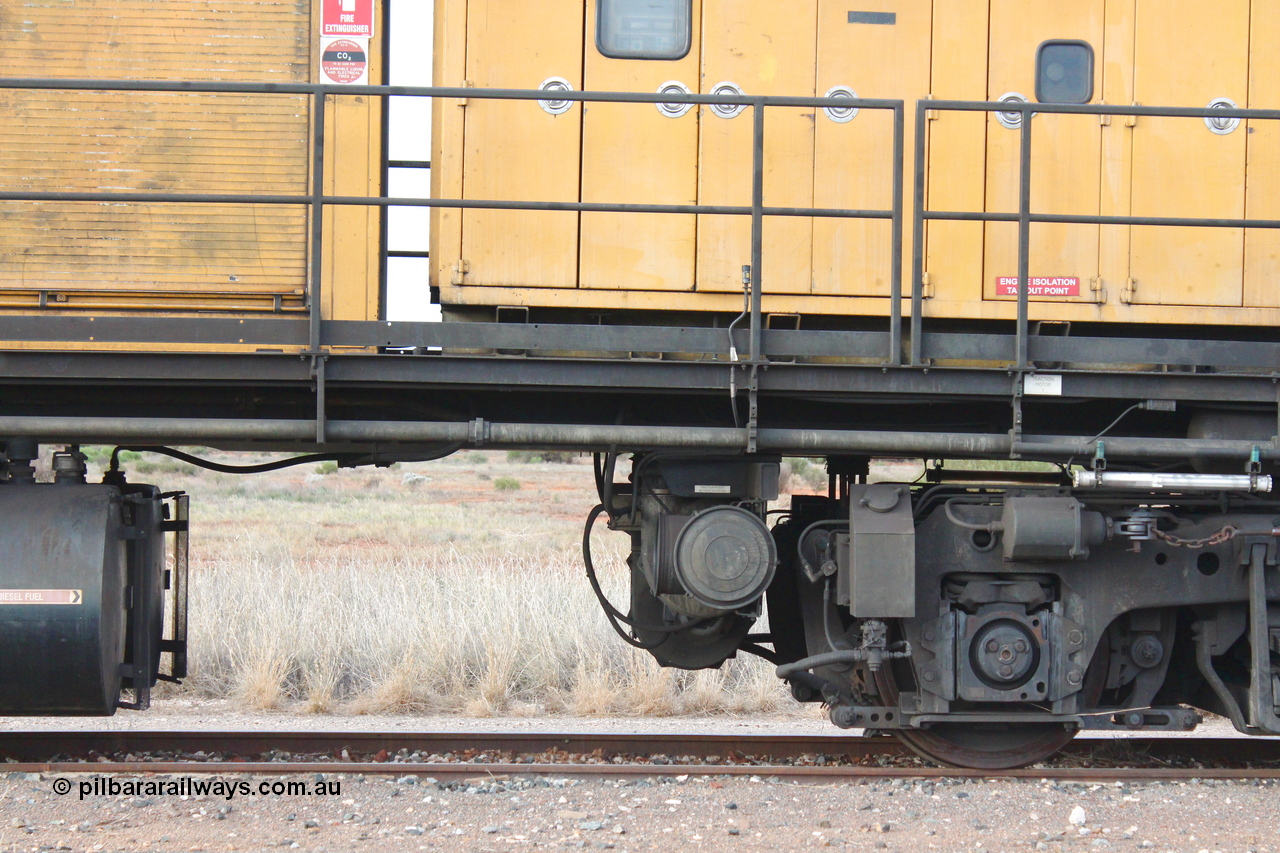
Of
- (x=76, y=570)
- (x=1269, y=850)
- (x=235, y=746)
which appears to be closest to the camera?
(x=1269, y=850)

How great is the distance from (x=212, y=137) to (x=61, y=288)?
1008 mm

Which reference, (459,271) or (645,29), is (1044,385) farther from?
(459,271)

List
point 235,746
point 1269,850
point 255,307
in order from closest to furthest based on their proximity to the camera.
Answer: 1. point 1269,850
2. point 255,307
3. point 235,746

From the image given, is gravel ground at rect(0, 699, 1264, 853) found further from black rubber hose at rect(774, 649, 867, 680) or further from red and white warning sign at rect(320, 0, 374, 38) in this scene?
red and white warning sign at rect(320, 0, 374, 38)

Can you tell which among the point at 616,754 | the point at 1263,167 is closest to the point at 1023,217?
the point at 1263,167

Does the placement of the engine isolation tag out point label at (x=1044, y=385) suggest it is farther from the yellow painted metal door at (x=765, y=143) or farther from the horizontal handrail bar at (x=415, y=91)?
the horizontal handrail bar at (x=415, y=91)

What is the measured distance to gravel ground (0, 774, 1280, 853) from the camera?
13.3 feet

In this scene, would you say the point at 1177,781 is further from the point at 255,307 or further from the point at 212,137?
the point at 212,137

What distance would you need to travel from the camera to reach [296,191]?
4773 mm

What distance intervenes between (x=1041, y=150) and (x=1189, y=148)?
745 millimetres

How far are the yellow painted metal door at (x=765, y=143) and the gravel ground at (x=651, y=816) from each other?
2430 millimetres

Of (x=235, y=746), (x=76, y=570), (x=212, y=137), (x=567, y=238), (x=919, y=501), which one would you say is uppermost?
(x=212, y=137)

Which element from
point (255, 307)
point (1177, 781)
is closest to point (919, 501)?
point (1177, 781)

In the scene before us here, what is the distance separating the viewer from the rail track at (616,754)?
492 centimetres
